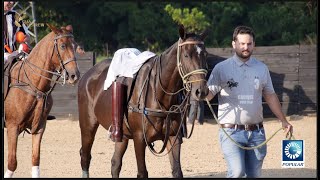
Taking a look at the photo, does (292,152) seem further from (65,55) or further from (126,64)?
(65,55)

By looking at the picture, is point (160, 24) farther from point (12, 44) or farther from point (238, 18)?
point (12, 44)

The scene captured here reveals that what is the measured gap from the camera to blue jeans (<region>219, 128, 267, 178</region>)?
6680 millimetres

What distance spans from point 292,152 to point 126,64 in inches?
87.8

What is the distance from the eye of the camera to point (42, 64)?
9.35 metres

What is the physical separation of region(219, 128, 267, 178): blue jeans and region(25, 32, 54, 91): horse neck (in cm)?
314

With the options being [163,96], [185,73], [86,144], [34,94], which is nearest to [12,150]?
[34,94]

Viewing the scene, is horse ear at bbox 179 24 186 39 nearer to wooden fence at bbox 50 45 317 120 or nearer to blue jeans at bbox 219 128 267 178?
blue jeans at bbox 219 128 267 178

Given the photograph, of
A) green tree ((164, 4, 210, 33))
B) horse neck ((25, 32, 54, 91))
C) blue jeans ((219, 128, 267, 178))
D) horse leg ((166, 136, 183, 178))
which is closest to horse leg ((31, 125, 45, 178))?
horse neck ((25, 32, 54, 91))

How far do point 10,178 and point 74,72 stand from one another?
1531 millimetres

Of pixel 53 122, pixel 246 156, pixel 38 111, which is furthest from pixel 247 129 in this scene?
pixel 53 122

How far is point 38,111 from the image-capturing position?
9.35 metres

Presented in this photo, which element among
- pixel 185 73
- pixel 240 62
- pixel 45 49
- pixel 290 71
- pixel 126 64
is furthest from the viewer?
pixel 290 71

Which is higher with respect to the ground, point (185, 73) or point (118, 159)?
point (185, 73)

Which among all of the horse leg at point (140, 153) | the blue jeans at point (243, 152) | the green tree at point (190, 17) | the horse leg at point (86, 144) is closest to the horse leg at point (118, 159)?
the horse leg at point (86, 144)
